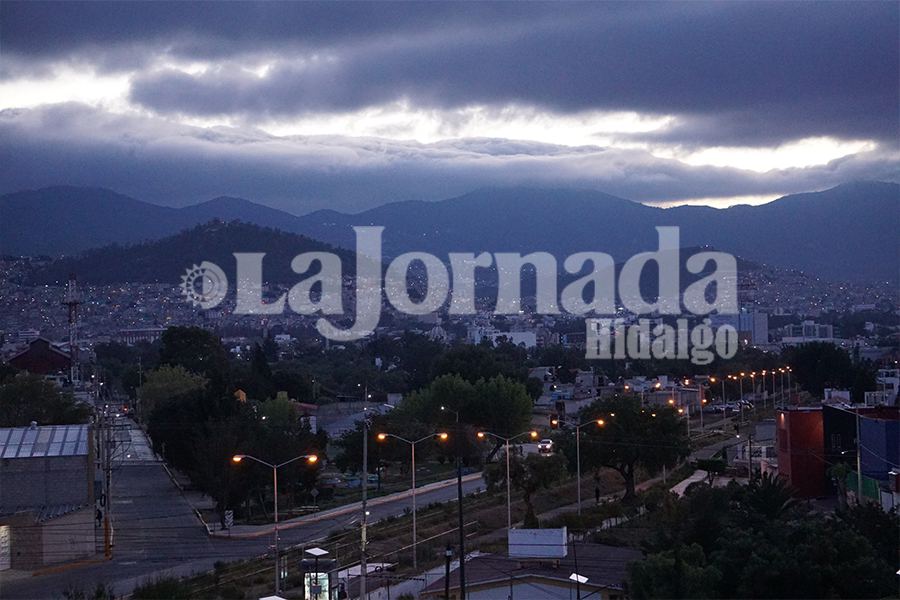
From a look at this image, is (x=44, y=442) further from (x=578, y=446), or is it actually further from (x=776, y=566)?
(x=776, y=566)

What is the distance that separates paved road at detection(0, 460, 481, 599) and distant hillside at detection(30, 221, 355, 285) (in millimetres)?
113949

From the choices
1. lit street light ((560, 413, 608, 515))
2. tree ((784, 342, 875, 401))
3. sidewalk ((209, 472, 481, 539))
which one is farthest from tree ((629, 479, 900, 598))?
tree ((784, 342, 875, 401))

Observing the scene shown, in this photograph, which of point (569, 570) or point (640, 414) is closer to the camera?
point (569, 570)

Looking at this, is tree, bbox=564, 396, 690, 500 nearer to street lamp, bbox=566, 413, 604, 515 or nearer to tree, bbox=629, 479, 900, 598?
street lamp, bbox=566, 413, 604, 515

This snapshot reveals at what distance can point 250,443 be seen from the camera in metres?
33.2

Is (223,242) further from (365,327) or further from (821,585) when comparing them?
(821,585)

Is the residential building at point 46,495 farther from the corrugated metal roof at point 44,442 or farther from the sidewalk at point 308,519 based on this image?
the sidewalk at point 308,519

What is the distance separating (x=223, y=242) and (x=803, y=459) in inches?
5147

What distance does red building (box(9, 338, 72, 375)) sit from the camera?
246 feet

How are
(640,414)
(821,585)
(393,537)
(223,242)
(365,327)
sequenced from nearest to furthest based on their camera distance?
(821,585)
(393,537)
(640,414)
(365,327)
(223,242)

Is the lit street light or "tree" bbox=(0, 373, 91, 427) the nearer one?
A: the lit street light

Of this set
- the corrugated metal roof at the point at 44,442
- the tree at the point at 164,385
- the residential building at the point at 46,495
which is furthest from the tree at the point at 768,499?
the tree at the point at 164,385

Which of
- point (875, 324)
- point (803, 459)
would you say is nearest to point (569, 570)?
point (803, 459)

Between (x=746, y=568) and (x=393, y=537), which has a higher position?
(x=746, y=568)
